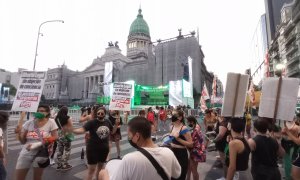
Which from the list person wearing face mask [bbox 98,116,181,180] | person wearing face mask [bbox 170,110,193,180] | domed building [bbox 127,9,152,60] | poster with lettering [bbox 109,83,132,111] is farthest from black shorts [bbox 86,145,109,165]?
domed building [bbox 127,9,152,60]

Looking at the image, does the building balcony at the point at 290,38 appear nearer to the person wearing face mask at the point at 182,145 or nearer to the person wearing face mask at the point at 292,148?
the person wearing face mask at the point at 292,148

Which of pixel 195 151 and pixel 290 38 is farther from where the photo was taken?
pixel 290 38

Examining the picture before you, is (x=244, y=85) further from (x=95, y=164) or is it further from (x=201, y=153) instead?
(x=95, y=164)

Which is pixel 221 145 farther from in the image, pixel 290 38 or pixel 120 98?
pixel 290 38

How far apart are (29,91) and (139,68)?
208ft

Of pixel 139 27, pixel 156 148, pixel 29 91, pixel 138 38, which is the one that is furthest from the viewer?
pixel 139 27

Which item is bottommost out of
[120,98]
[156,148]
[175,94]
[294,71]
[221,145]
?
[221,145]

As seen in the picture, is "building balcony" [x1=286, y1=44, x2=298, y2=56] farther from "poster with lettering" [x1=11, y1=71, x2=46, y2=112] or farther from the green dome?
the green dome

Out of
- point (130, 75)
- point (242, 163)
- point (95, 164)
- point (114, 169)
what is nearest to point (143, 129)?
point (114, 169)

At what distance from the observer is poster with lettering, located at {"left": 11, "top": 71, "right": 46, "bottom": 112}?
4.77 meters

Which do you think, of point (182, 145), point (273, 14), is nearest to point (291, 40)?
point (273, 14)

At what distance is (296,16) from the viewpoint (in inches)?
1654

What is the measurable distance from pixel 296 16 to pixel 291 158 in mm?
47747

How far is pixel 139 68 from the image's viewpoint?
68188 mm
